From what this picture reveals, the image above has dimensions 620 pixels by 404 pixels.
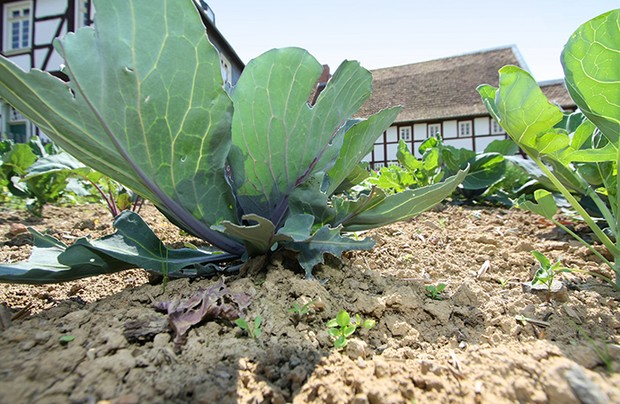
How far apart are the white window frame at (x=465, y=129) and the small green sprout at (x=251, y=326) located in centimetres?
1345

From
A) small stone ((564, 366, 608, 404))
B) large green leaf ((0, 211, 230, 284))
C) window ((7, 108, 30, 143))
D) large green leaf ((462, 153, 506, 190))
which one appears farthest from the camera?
window ((7, 108, 30, 143))

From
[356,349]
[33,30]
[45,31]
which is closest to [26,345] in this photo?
[356,349]

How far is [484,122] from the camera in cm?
1288

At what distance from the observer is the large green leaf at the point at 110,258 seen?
39.2 inches

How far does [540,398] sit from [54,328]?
923mm

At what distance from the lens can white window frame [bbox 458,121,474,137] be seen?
517 inches

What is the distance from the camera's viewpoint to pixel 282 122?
107cm

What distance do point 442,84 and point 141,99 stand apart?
15642 mm

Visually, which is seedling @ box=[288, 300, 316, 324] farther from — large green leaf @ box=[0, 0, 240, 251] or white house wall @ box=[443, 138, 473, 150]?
white house wall @ box=[443, 138, 473, 150]

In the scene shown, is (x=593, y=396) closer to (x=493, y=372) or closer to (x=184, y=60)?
(x=493, y=372)

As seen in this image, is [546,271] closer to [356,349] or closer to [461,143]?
[356,349]

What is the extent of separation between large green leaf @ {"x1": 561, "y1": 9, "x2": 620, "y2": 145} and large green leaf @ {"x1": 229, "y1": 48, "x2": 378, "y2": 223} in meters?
0.49

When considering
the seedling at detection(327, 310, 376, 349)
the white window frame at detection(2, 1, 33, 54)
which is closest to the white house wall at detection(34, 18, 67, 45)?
the white window frame at detection(2, 1, 33, 54)

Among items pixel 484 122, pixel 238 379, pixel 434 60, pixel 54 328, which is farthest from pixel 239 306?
pixel 434 60
